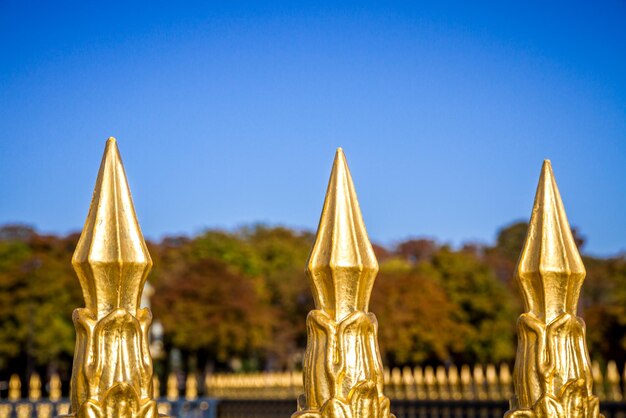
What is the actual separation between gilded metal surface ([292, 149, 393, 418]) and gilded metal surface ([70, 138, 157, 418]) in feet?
1.84

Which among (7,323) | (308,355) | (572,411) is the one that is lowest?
(572,411)

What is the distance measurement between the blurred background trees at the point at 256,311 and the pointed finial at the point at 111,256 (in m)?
39.5

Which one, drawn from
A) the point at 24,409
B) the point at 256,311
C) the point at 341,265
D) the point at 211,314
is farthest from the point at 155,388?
the point at 256,311

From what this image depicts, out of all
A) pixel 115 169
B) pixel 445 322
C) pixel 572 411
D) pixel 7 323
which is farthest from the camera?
pixel 445 322

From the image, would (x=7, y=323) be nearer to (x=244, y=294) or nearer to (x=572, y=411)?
(x=244, y=294)

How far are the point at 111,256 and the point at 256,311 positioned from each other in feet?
154

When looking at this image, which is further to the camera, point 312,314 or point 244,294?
point 244,294

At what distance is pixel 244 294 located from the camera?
163 feet

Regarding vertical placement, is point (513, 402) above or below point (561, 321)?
below

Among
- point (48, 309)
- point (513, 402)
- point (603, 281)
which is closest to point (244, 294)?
point (48, 309)

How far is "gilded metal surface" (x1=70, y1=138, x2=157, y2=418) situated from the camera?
3.29 m

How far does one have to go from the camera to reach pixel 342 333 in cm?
354

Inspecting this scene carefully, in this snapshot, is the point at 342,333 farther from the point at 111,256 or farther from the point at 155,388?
the point at 155,388

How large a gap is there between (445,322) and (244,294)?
10.2 m
